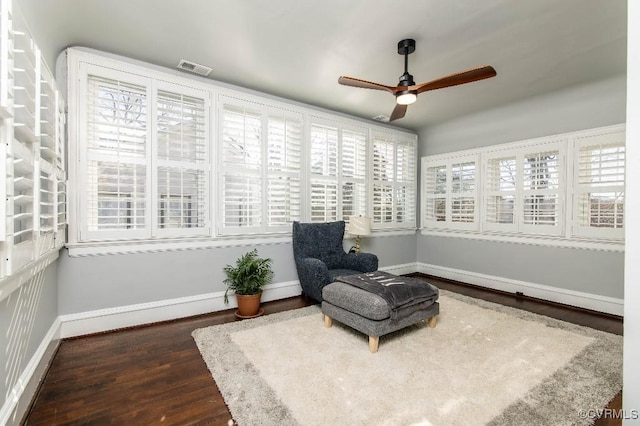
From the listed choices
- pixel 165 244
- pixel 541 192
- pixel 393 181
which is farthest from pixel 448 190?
pixel 165 244

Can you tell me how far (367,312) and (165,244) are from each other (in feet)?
7.49

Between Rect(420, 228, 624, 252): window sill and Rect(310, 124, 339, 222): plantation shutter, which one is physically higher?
Rect(310, 124, 339, 222): plantation shutter

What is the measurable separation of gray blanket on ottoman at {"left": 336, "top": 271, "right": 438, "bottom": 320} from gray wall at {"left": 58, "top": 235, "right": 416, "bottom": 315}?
1.47 meters

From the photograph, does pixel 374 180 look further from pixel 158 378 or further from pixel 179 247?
pixel 158 378

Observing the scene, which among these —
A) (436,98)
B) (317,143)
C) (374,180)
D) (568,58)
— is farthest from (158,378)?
(568,58)

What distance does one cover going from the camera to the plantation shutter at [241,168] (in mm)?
3592

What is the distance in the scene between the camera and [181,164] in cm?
330

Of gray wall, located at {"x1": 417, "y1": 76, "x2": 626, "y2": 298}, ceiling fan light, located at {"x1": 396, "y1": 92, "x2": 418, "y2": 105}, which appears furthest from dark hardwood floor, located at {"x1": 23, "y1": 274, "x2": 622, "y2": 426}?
ceiling fan light, located at {"x1": 396, "y1": 92, "x2": 418, "y2": 105}

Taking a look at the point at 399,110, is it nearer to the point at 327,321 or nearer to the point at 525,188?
the point at 327,321

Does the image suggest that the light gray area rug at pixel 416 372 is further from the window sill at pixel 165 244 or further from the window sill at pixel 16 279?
the window sill at pixel 16 279

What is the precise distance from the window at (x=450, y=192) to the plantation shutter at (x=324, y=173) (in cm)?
207

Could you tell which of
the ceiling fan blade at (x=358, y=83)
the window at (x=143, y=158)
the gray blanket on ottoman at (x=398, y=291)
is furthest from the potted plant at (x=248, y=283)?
the ceiling fan blade at (x=358, y=83)

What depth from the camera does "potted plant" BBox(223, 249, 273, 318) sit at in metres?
3.32

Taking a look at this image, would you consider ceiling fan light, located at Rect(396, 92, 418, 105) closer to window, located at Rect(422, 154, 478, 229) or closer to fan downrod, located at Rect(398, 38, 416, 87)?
fan downrod, located at Rect(398, 38, 416, 87)
